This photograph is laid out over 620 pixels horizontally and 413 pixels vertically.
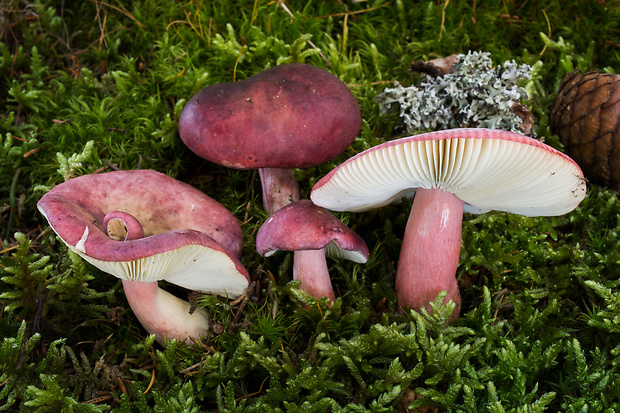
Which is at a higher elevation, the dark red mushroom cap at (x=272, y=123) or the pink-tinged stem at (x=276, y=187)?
the dark red mushroom cap at (x=272, y=123)

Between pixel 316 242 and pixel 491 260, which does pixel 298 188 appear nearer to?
pixel 316 242

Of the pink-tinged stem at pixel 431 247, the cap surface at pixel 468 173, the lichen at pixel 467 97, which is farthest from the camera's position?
the lichen at pixel 467 97

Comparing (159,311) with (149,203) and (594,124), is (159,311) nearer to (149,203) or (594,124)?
(149,203)

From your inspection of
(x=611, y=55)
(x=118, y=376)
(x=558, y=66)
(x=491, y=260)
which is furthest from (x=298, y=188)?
(x=611, y=55)

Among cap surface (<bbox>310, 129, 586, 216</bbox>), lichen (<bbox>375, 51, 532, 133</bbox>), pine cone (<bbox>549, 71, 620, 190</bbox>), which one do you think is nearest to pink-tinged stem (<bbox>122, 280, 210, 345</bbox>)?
cap surface (<bbox>310, 129, 586, 216</bbox>)

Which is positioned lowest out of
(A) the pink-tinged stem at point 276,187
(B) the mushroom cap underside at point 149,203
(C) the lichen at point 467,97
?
(A) the pink-tinged stem at point 276,187

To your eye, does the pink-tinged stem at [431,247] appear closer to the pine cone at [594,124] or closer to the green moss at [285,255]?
the green moss at [285,255]

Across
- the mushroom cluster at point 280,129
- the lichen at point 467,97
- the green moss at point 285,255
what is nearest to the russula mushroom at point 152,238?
the green moss at point 285,255
